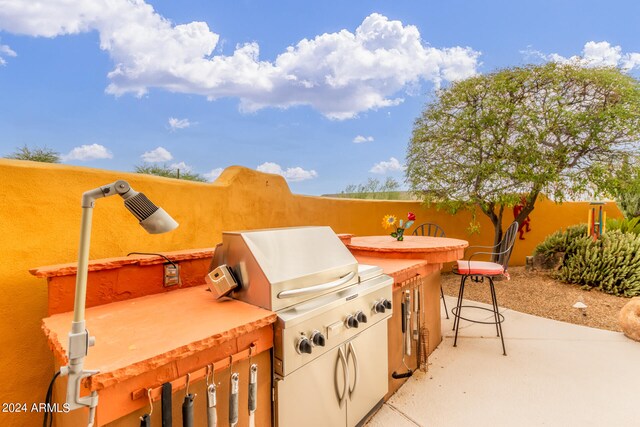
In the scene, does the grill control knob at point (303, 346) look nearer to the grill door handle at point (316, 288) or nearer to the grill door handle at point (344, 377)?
the grill door handle at point (316, 288)

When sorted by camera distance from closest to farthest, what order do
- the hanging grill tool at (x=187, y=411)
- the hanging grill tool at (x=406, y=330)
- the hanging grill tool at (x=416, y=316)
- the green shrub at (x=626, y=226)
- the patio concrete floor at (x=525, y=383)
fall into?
the hanging grill tool at (x=187, y=411) < the patio concrete floor at (x=525, y=383) < the hanging grill tool at (x=406, y=330) < the hanging grill tool at (x=416, y=316) < the green shrub at (x=626, y=226)

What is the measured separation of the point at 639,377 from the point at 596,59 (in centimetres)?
555

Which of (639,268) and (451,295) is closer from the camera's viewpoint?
(639,268)

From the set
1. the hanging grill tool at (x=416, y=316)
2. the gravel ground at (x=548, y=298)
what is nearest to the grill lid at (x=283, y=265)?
the hanging grill tool at (x=416, y=316)

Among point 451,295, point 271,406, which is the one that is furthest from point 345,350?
point 451,295

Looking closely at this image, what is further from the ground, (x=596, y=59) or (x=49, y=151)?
(x=596, y=59)

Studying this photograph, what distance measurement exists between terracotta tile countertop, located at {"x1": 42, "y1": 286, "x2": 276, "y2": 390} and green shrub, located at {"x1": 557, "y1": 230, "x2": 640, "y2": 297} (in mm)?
6186

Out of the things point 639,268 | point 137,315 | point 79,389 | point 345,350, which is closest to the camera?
point 79,389

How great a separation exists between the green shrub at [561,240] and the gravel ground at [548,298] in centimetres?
47

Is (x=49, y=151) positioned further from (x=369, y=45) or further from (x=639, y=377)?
(x=639, y=377)

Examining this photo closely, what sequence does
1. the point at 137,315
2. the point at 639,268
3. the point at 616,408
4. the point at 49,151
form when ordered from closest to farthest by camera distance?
the point at 137,315 → the point at 616,408 → the point at 49,151 → the point at 639,268

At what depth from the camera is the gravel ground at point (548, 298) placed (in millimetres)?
4078

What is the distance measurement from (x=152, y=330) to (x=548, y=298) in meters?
5.70

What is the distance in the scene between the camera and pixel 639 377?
2611 mm
